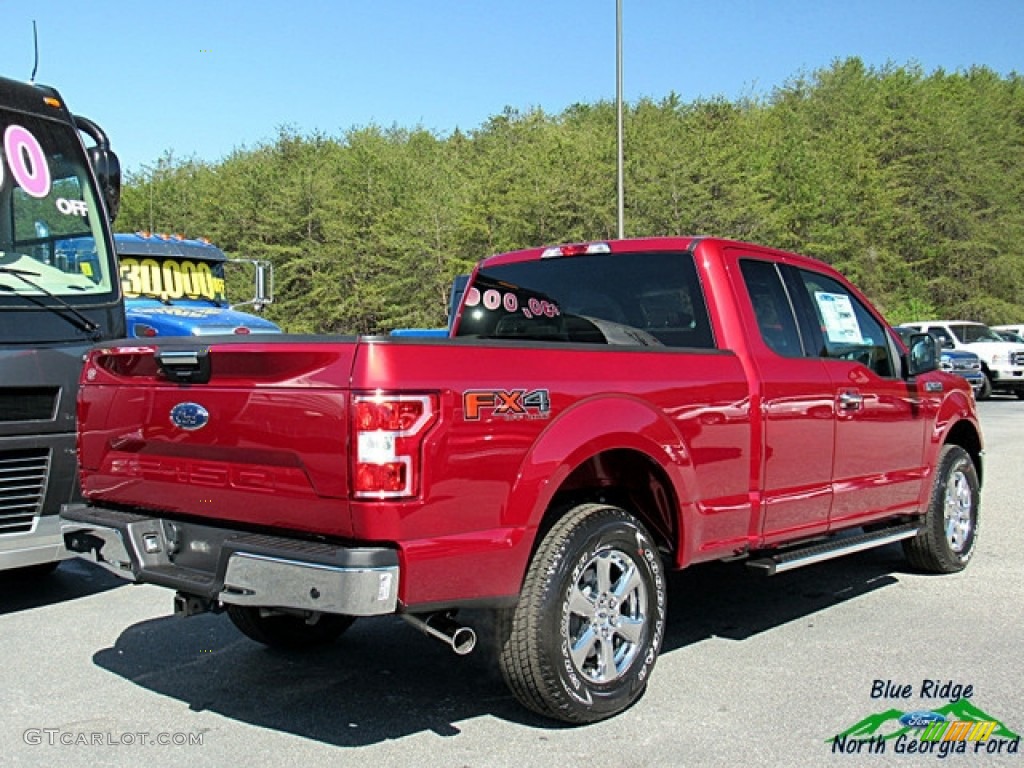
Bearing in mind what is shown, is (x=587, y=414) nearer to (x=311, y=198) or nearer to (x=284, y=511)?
(x=284, y=511)

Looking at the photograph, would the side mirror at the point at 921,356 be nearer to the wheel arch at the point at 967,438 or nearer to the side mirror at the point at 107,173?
the wheel arch at the point at 967,438

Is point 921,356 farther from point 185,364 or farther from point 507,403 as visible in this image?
point 185,364

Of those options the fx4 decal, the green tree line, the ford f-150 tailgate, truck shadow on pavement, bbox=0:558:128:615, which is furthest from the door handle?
the green tree line

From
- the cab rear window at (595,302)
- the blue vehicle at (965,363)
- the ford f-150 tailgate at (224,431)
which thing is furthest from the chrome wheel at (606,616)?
the blue vehicle at (965,363)

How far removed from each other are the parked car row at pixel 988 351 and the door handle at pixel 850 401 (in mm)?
19047

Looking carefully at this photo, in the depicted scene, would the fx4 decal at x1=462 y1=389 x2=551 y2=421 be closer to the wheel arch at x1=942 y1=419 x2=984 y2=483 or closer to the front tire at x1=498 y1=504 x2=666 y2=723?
the front tire at x1=498 y1=504 x2=666 y2=723

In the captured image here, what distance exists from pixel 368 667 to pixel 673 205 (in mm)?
36020

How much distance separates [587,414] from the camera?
391 cm

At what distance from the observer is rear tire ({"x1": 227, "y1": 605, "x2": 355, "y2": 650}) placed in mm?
4934

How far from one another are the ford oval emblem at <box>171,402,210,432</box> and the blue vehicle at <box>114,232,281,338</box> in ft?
28.8

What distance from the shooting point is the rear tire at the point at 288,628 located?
4.93 m

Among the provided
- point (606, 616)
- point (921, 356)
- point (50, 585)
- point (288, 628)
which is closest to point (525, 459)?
point (606, 616)

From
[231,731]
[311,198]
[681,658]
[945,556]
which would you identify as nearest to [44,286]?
[231,731]

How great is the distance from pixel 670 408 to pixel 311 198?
43340mm
